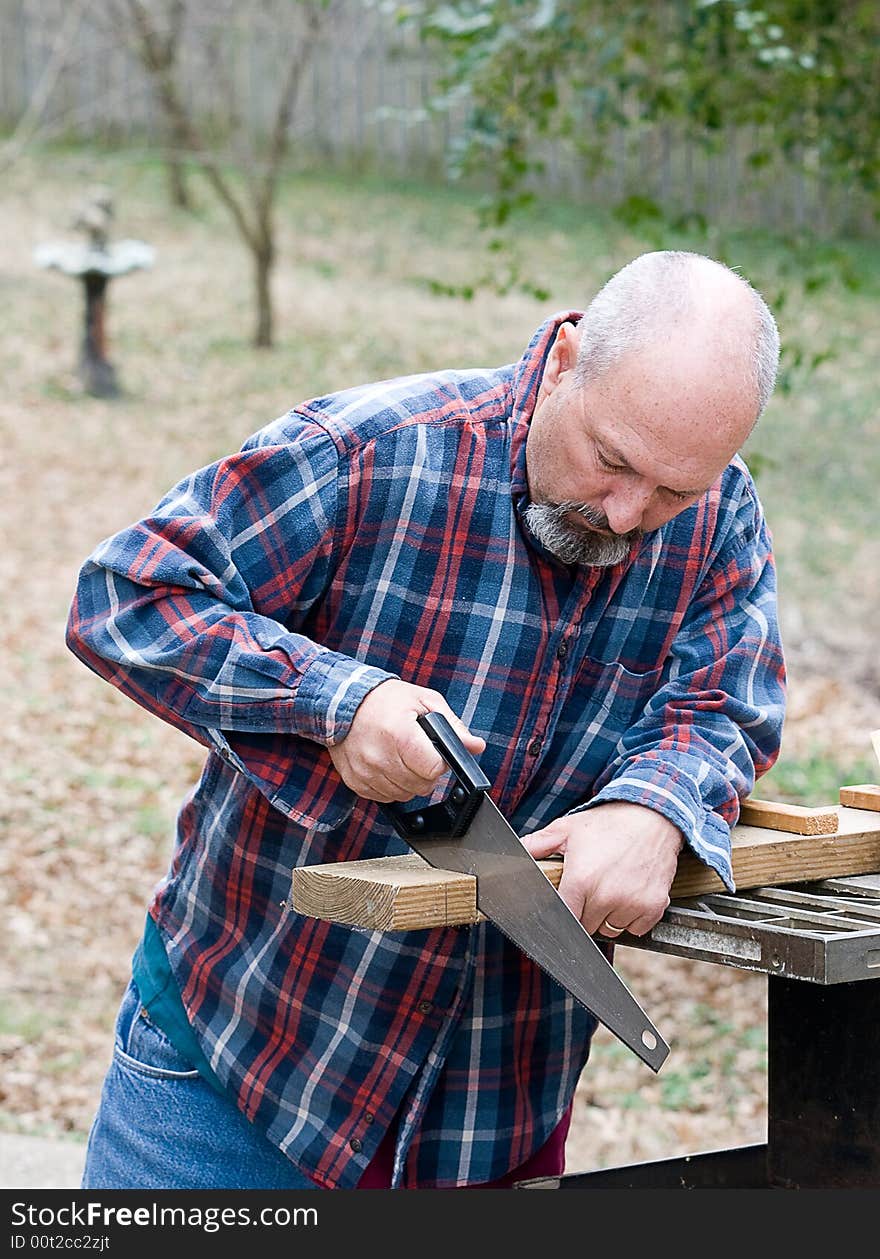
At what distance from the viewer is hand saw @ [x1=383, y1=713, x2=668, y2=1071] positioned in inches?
75.6

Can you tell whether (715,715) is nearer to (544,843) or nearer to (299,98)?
(544,843)

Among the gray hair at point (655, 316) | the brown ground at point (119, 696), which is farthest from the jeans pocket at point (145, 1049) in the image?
the brown ground at point (119, 696)

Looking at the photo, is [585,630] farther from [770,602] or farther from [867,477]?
[867,477]

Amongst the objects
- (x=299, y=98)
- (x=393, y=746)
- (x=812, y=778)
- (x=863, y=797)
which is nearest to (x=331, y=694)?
(x=393, y=746)

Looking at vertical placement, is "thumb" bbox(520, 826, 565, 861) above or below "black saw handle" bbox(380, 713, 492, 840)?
below

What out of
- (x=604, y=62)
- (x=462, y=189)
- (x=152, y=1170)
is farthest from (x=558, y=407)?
(x=462, y=189)

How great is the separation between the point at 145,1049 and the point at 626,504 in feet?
4.04

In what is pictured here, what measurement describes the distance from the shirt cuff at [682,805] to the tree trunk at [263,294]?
11.8 metres

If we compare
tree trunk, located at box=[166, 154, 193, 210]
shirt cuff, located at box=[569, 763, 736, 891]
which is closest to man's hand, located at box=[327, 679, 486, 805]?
shirt cuff, located at box=[569, 763, 736, 891]

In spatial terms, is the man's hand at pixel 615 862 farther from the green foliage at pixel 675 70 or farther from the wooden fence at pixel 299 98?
the wooden fence at pixel 299 98

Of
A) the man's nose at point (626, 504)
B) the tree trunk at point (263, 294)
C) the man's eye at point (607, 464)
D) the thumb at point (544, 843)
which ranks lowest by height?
the tree trunk at point (263, 294)

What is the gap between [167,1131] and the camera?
2465 mm

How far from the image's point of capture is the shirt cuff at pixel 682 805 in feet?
6.82

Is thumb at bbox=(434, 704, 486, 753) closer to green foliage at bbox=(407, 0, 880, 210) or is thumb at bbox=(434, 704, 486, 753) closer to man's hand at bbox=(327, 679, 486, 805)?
man's hand at bbox=(327, 679, 486, 805)
